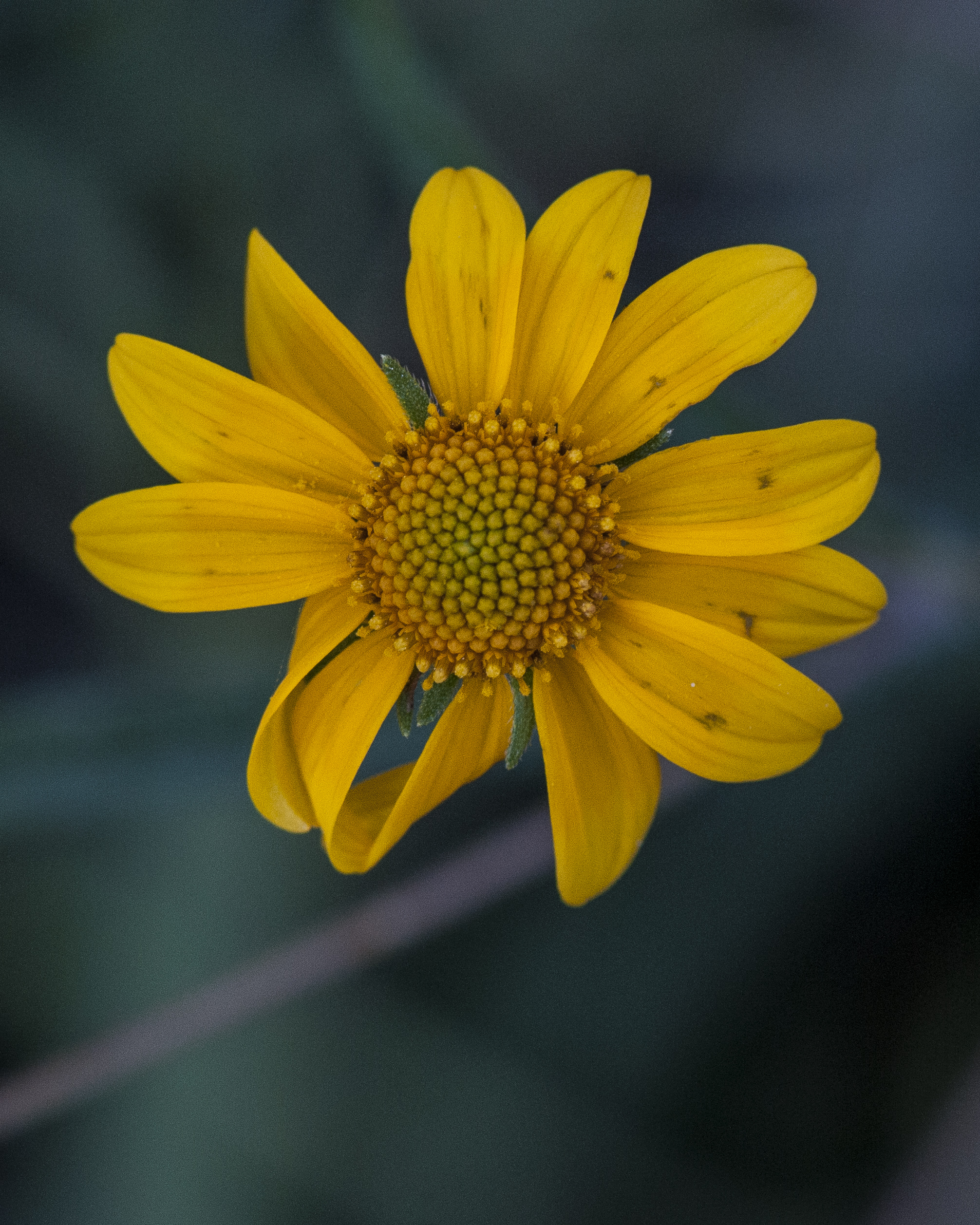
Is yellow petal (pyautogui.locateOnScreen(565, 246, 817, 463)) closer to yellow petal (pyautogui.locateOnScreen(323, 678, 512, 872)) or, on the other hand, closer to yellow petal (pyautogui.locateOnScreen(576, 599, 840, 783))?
yellow petal (pyautogui.locateOnScreen(576, 599, 840, 783))

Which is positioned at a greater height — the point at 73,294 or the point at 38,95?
the point at 38,95

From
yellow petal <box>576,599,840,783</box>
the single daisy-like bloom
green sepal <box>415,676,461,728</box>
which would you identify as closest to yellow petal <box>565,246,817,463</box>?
the single daisy-like bloom

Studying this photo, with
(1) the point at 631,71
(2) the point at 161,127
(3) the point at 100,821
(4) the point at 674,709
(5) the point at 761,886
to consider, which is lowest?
(5) the point at 761,886

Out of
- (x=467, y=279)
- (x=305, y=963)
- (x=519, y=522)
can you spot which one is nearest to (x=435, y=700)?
(x=519, y=522)

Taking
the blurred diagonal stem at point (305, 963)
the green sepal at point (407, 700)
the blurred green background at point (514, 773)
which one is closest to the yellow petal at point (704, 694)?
the green sepal at point (407, 700)

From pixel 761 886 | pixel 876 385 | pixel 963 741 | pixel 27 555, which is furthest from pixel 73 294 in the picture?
pixel 963 741

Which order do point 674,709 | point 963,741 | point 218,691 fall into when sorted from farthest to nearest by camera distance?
point 963,741 → point 218,691 → point 674,709

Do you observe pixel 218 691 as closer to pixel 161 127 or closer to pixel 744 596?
pixel 744 596
